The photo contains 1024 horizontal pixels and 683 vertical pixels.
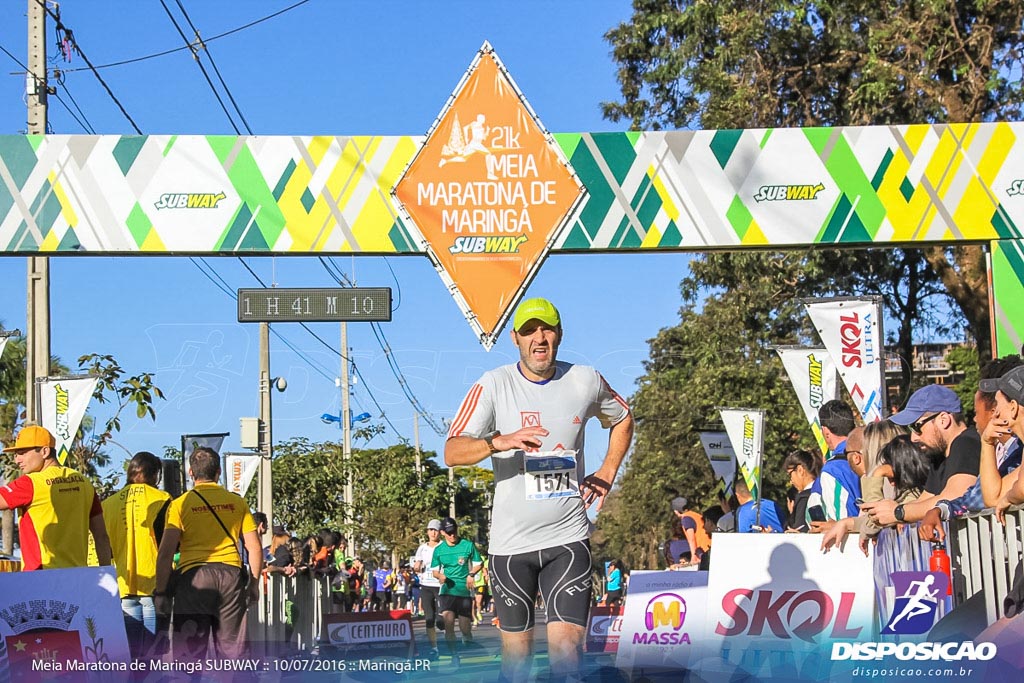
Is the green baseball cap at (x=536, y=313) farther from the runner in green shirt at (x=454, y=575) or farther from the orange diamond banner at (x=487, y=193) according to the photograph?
Result: the runner in green shirt at (x=454, y=575)

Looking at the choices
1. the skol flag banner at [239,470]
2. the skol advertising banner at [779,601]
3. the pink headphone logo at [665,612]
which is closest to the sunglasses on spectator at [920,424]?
the skol advertising banner at [779,601]

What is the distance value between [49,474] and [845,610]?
4898 mm

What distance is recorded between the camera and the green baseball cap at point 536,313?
614 centimetres

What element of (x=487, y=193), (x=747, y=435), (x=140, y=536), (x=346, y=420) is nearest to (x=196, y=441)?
(x=747, y=435)

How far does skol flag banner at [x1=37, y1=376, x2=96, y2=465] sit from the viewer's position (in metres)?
14.4

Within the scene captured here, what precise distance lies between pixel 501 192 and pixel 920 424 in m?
4.86

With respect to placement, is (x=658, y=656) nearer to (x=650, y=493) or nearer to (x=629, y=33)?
(x=629, y=33)

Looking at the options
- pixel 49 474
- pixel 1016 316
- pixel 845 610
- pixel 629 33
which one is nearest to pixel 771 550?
pixel 845 610

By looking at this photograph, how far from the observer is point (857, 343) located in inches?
481

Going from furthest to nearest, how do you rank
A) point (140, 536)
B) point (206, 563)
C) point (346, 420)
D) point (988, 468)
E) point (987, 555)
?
point (346, 420), point (140, 536), point (206, 563), point (987, 555), point (988, 468)

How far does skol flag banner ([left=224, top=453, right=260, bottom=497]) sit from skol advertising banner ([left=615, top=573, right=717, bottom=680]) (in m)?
13.4

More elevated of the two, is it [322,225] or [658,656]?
[322,225]

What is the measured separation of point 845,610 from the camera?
21.6 ft

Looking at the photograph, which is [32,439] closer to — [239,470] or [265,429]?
[239,470]
